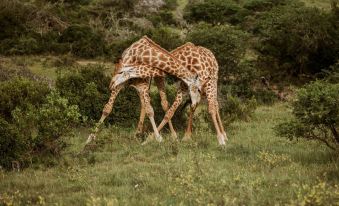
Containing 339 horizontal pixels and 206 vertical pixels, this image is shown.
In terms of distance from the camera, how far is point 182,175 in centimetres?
828

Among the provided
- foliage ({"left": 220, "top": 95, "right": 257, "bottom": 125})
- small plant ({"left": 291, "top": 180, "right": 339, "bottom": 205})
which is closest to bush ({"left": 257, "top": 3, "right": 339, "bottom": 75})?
foliage ({"left": 220, "top": 95, "right": 257, "bottom": 125})

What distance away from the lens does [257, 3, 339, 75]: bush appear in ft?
79.8

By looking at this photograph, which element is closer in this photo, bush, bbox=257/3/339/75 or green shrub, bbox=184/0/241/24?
bush, bbox=257/3/339/75

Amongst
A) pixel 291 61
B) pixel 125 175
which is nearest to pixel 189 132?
pixel 125 175

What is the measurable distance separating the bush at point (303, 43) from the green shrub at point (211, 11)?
14025 mm

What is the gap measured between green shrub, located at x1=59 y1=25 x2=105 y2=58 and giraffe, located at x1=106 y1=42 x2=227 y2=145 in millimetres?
16794

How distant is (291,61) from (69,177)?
17522 mm

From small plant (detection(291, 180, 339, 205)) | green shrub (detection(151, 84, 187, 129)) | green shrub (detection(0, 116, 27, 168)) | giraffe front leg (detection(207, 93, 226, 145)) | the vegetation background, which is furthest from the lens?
green shrub (detection(151, 84, 187, 129))

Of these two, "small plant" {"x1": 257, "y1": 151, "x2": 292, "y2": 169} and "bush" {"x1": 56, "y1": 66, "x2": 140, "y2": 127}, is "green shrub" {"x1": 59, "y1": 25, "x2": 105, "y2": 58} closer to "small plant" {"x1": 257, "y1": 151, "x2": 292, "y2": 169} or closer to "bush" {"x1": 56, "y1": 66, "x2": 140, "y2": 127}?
"bush" {"x1": 56, "y1": 66, "x2": 140, "y2": 127}

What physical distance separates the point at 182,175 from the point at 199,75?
5.01 m

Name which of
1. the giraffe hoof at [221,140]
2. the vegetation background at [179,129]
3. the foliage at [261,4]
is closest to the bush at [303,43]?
the vegetation background at [179,129]

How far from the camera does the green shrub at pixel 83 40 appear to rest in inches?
1167

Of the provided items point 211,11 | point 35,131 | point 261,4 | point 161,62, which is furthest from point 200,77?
point 261,4

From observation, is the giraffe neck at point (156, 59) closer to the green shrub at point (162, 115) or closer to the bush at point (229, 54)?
the green shrub at point (162, 115)
